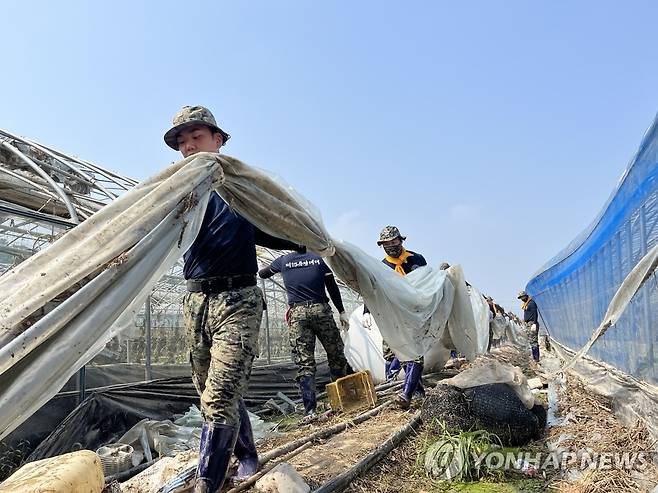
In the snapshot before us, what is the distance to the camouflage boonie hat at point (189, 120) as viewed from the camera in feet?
9.56

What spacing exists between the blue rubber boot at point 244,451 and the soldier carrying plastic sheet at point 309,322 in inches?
100

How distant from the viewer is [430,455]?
336 centimetres

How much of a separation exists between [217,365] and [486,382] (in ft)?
7.49

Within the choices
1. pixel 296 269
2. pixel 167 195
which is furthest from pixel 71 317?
pixel 296 269

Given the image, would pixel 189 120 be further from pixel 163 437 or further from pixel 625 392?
pixel 625 392

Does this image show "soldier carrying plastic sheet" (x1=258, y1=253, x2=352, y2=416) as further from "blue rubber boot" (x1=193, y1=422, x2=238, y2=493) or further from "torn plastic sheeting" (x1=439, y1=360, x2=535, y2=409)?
"blue rubber boot" (x1=193, y1=422, x2=238, y2=493)

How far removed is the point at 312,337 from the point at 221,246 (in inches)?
119

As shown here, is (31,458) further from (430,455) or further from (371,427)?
(430,455)

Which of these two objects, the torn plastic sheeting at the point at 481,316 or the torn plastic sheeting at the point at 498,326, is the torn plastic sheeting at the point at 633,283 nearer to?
the torn plastic sheeting at the point at 481,316

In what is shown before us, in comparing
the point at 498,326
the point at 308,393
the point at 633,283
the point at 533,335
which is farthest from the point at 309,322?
the point at 498,326

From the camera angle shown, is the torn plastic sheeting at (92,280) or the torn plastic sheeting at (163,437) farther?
the torn plastic sheeting at (163,437)

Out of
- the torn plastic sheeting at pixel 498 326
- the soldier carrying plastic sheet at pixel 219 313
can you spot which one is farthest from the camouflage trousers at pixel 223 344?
the torn plastic sheeting at pixel 498 326

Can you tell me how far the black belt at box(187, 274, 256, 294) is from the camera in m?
2.81

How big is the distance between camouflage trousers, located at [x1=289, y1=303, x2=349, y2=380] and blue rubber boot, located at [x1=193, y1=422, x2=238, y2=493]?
303cm
